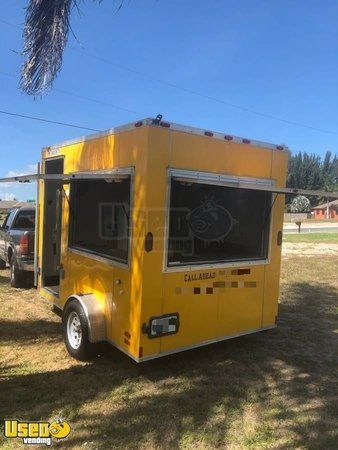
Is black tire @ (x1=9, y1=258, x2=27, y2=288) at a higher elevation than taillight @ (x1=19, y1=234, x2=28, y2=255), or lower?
lower

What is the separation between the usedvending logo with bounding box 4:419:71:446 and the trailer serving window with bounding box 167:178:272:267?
1879mm

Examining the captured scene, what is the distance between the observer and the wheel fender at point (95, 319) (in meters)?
4.81

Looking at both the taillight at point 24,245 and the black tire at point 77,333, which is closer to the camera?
the black tire at point 77,333

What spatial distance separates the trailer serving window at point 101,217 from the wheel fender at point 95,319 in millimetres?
602

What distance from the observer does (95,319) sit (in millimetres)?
4852

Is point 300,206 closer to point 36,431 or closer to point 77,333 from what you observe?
point 77,333

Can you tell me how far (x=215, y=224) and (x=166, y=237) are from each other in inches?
41.8

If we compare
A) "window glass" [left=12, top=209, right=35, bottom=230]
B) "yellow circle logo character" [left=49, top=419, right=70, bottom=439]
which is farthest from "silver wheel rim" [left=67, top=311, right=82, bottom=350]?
"window glass" [left=12, top=209, right=35, bottom=230]

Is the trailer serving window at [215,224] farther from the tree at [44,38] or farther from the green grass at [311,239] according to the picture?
the green grass at [311,239]

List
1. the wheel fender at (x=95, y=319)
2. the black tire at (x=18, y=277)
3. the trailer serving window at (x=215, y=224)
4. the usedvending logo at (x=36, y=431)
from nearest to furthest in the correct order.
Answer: the usedvending logo at (x=36, y=431) < the trailer serving window at (x=215, y=224) < the wheel fender at (x=95, y=319) < the black tire at (x=18, y=277)

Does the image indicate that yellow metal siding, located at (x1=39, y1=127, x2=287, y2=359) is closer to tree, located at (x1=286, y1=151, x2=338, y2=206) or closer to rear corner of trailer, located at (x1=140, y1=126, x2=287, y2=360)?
rear corner of trailer, located at (x1=140, y1=126, x2=287, y2=360)

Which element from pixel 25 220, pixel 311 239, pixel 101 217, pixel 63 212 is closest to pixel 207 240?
pixel 101 217

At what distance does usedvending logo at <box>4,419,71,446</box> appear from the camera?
135 inches

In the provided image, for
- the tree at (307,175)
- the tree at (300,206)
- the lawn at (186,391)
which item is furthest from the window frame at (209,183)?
the tree at (307,175)
